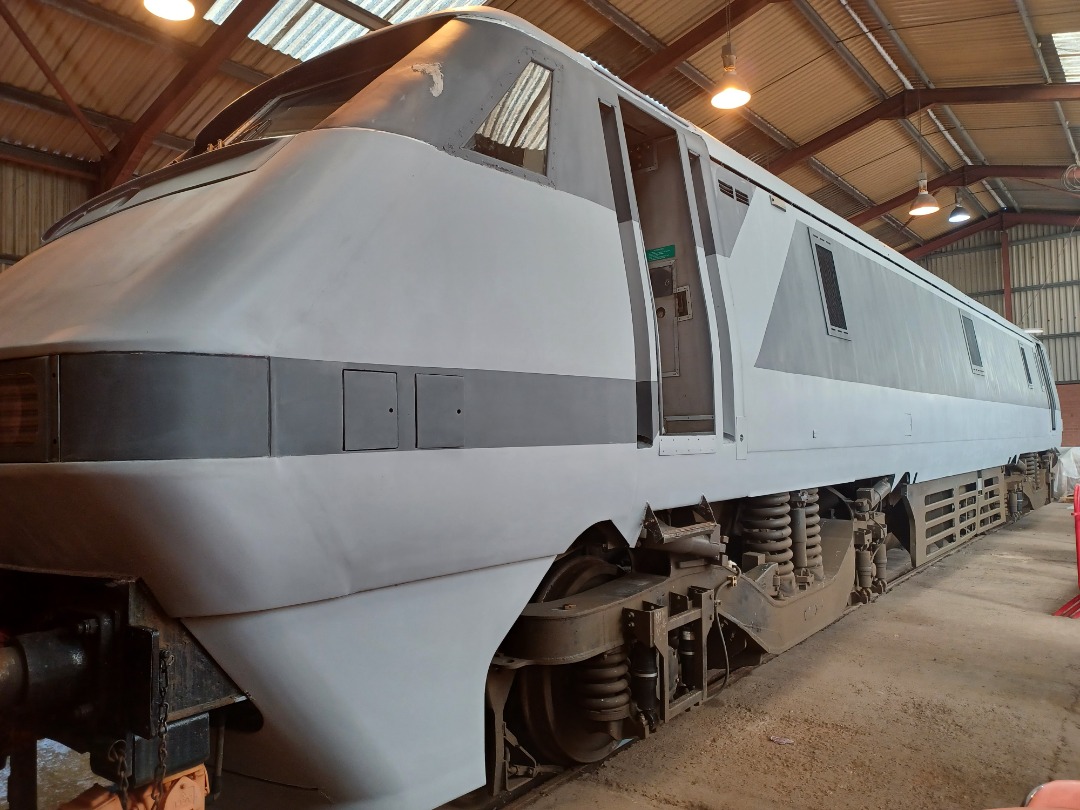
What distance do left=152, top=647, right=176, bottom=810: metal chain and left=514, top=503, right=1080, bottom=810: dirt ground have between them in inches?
69.8

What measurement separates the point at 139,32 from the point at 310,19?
218 cm

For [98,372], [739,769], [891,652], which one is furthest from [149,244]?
[891,652]

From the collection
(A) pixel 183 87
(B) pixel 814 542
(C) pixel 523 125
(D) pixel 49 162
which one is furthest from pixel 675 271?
(D) pixel 49 162

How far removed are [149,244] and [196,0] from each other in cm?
926

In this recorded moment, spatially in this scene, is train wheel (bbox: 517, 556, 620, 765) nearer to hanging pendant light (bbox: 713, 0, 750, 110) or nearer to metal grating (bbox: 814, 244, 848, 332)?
metal grating (bbox: 814, 244, 848, 332)

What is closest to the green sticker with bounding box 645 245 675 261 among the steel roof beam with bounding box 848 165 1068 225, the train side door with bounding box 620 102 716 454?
the train side door with bounding box 620 102 716 454

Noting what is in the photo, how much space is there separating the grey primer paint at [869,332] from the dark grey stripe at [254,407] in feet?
7.67

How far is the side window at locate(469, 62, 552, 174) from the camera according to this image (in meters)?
2.67

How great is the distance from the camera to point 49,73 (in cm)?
979

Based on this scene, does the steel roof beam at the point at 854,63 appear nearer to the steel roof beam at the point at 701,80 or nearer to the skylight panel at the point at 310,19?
the steel roof beam at the point at 701,80

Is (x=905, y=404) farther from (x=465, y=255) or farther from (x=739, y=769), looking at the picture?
(x=465, y=255)

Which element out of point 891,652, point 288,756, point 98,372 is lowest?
point 891,652

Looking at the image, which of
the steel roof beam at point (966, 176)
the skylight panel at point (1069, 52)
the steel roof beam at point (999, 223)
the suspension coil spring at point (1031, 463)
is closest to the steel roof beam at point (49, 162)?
the skylight panel at point (1069, 52)

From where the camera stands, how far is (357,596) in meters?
2.15
